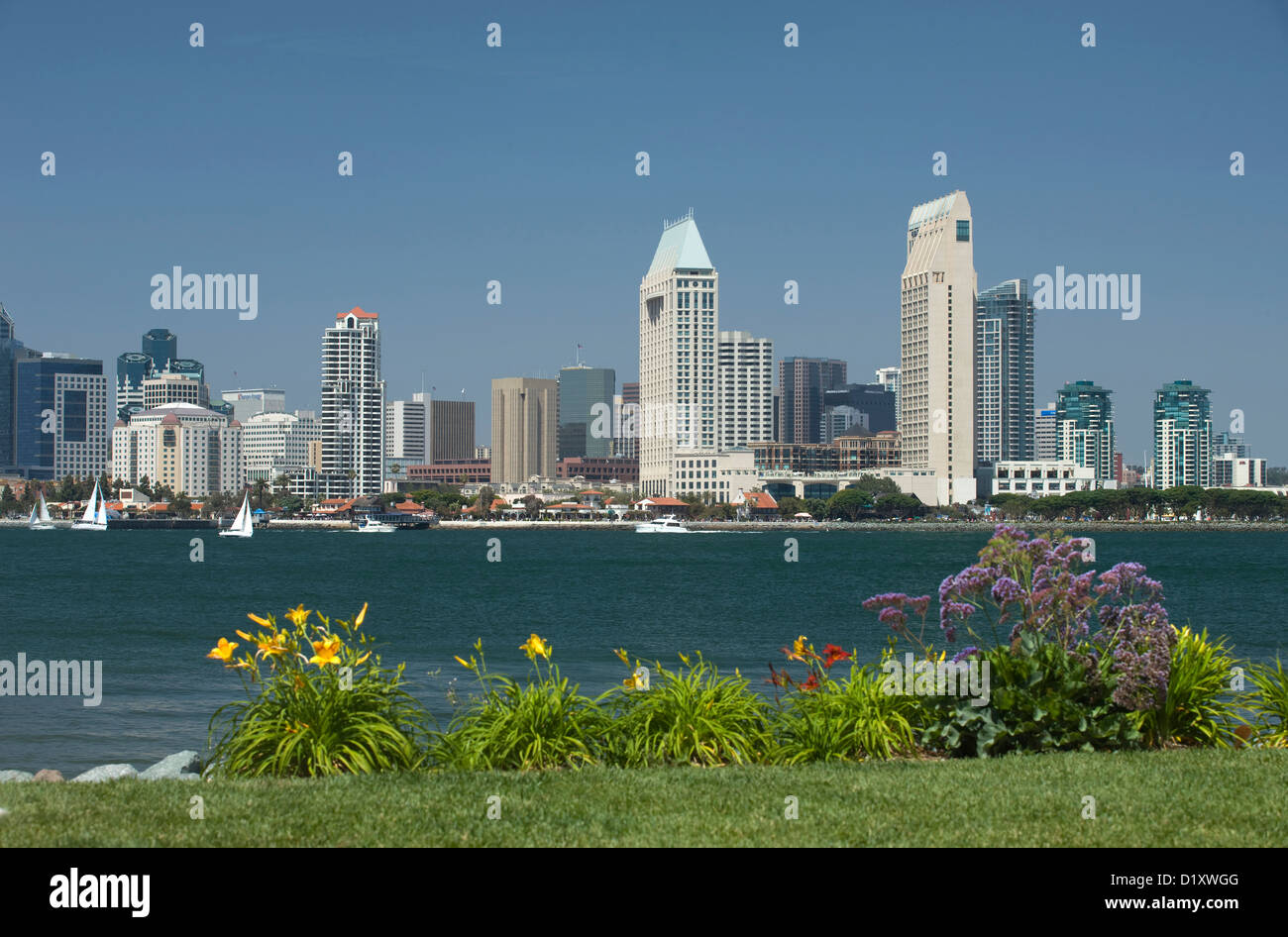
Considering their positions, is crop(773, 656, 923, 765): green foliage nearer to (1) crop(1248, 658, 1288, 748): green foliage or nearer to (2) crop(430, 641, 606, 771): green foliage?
(2) crop(430, 641, 606, 771): green foliage

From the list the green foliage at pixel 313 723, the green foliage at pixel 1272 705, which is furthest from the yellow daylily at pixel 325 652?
the green foliage at pixel 1272 705

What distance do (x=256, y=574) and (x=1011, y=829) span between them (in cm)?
7768

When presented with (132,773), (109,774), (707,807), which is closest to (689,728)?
(707,807)

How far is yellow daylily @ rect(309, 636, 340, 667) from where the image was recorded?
10992 millimetres

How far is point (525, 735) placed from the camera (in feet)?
37.0

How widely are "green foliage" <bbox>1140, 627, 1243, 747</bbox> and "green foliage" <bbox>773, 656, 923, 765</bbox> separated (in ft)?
7.47

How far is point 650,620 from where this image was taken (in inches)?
1848

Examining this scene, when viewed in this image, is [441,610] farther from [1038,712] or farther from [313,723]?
[1038,712]
